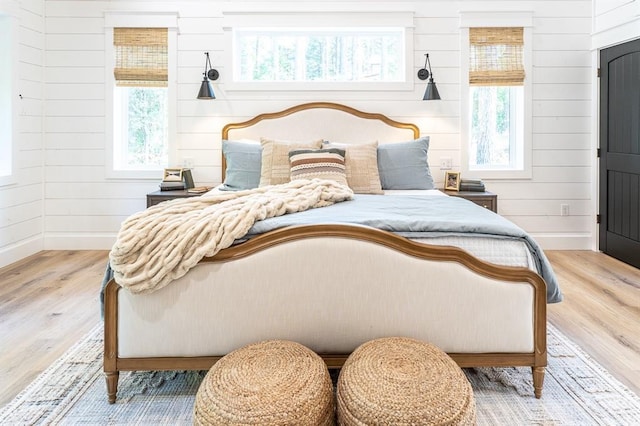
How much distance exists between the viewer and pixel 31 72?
4.43m

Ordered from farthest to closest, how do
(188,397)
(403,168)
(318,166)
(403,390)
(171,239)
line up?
(403,168)
(318,166)
(188,397)
(171,239)
(403,390)

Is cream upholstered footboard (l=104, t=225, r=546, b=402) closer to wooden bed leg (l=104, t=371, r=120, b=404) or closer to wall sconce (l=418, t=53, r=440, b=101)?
wooden bed leg (l=104, t=371, r=120, b=404)

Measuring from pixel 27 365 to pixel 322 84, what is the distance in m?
3.20

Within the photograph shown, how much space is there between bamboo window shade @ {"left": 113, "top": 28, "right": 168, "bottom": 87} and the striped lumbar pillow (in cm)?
181

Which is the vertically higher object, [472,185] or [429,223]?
[472,185]

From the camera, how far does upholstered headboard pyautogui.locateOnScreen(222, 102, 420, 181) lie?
4.53 meters

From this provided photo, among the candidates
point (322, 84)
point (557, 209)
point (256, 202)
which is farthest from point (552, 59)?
point (256, 202)

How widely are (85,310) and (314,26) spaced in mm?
3026

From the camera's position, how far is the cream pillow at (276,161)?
3.67m

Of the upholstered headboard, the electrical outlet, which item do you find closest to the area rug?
the electrical outlet

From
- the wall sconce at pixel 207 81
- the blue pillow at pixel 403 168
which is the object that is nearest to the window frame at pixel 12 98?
the wall sconce at pixel 207 81

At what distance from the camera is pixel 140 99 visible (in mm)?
4742

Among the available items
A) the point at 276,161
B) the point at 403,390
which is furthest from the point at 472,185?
the point at 403,390

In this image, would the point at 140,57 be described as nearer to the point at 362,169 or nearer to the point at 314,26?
the point at 314,26
